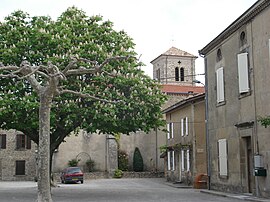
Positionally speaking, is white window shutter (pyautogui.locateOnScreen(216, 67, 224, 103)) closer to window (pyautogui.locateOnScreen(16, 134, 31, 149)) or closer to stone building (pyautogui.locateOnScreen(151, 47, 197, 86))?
window (pyautogui.locateOnScreen(16, 134, 31, 149))

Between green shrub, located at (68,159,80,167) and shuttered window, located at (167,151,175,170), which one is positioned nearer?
shuttered window, located at (167,151,175,170)

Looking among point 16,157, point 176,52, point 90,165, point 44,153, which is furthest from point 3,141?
point 44,153

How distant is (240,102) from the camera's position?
2127 cm

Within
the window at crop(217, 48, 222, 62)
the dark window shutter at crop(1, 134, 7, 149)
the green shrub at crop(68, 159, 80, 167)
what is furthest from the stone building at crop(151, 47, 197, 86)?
the window at crop(217, 48, 222, 62)

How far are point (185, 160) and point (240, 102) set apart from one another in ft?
44.2

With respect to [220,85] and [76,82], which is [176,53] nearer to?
[220,85]

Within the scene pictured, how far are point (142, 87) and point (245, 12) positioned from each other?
566 cm

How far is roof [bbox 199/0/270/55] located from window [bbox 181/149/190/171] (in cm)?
992

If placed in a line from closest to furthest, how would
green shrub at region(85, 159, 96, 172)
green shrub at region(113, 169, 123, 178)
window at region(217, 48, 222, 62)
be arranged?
window at region(217, 48, 222, 62) → green shrub at region(113, 169, 123, 178) → green shrub at region(85, 159, 96, 172)

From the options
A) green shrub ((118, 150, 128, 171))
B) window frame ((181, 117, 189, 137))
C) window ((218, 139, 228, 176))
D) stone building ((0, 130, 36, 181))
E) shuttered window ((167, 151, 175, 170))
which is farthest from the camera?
green shrub ((118, 150, 128, 171))

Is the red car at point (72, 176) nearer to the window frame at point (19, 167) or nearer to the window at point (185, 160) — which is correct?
the window at point (185, 160)

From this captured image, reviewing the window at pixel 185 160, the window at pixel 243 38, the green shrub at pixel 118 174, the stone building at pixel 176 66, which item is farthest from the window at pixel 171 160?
the stone building at pixel 176 66

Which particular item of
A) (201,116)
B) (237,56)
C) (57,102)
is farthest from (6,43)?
(201,116)

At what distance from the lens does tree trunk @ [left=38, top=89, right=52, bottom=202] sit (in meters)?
12.4
